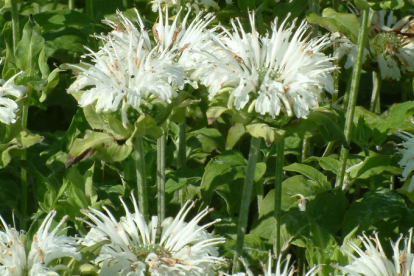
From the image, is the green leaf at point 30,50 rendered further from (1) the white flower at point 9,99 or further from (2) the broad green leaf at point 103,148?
(2) the broad green leaf at point 103,148

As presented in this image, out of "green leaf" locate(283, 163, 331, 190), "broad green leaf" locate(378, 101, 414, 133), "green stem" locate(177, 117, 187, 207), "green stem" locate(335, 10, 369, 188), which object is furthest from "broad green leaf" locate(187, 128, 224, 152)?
"broad green leaf" locate(378, 101, 414, 133)

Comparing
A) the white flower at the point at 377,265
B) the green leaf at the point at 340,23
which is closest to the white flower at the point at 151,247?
the white flower at the point at 377,265

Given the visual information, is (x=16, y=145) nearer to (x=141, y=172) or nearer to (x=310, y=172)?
(x=141, y=172)

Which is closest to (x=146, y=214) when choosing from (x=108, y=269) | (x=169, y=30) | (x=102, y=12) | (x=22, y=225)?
(x=108, y=269)

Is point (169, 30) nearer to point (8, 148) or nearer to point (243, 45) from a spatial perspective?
point (243, 45)

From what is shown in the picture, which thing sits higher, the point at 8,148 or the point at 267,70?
the point at 267,70

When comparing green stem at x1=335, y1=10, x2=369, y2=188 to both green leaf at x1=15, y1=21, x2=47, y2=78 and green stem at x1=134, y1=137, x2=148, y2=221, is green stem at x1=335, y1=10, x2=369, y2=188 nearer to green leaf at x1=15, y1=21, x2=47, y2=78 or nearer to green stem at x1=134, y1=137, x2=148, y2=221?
green stem at x1=134, y1=137, x2=148, y2=221
